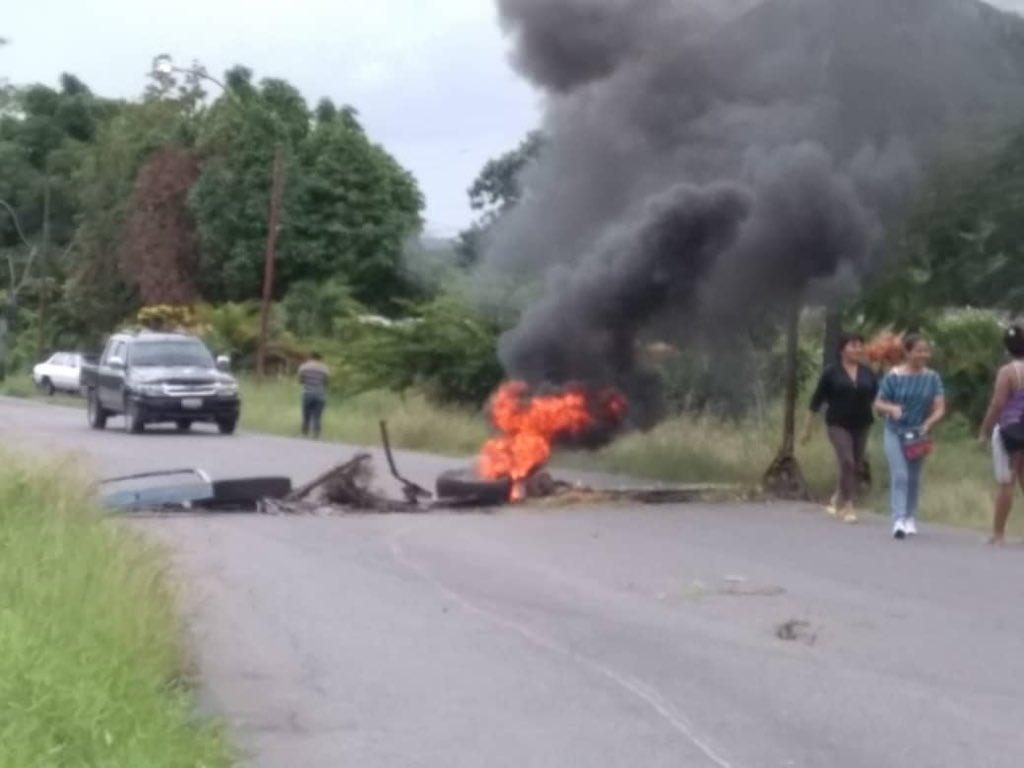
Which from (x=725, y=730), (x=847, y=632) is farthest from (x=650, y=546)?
(x=725, y=730)

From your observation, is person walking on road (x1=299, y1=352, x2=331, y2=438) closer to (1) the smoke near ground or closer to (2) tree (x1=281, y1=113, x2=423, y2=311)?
(1) the smoke near ground

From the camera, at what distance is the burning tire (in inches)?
787

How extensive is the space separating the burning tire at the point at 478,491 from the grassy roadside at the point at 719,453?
10.4ft

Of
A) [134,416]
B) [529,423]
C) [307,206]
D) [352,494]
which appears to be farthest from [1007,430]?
[307,206]

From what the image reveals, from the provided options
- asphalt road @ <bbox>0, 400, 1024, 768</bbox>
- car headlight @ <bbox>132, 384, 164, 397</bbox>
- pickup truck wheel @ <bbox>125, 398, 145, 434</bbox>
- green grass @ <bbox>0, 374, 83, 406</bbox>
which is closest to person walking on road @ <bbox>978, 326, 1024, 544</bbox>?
asphalt road @ <bbox>0, 400, 1024, 768</bbox>

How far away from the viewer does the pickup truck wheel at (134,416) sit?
36.9 metres

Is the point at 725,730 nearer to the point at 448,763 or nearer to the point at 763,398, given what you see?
the point at 448,763

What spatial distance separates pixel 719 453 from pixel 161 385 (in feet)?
46.1

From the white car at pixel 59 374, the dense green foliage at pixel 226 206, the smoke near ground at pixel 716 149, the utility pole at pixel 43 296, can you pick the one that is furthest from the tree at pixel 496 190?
the utility pole at pixel 43 296

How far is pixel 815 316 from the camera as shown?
25031 millimetres

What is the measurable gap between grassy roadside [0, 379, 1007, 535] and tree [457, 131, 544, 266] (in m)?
2.72

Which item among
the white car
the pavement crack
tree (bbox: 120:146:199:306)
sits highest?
tree (bbox: 120:146:199:306)

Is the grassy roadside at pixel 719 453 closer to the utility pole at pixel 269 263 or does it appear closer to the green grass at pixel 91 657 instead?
the green grass at pixel 91 657

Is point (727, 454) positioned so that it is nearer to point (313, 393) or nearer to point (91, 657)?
point (313, 393)
